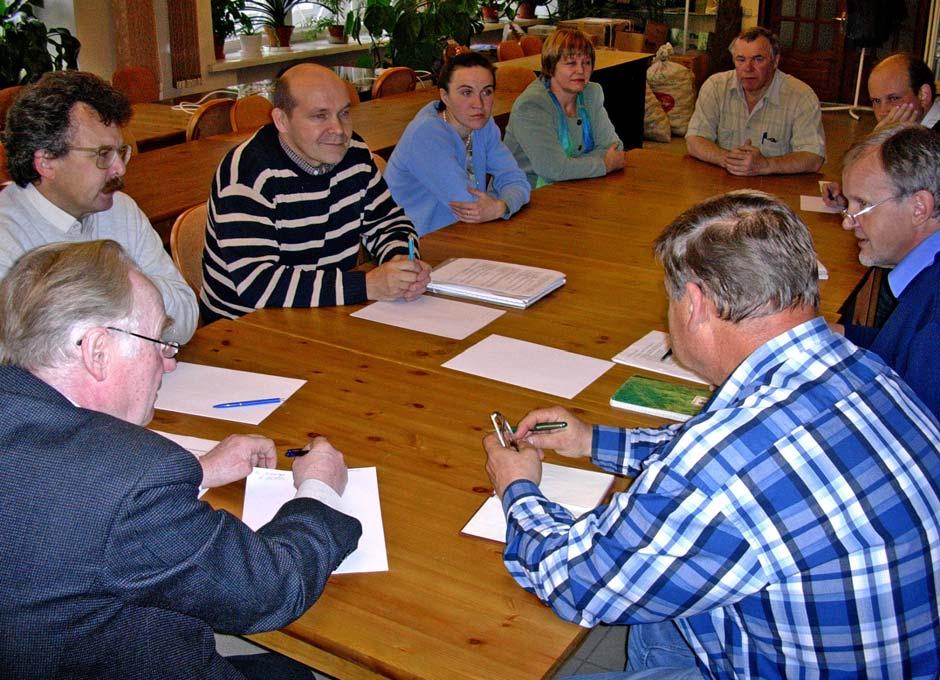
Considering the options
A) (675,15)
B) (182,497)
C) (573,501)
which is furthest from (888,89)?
(675,15)

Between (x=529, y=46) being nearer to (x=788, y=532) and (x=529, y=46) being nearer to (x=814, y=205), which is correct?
(x=814, y=205)

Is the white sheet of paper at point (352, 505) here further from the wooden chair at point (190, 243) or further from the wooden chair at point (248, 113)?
the wooden chair at point (248, 113)

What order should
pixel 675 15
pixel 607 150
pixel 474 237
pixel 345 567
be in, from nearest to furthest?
pixel 345 567
pixel 474 237
pixel 607 150
pixel 675 15

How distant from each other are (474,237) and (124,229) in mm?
1130

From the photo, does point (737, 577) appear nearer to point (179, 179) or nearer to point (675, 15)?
point (179, 179)

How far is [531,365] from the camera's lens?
2201mm

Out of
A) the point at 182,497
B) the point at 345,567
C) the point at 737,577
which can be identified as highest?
the point at 182,497

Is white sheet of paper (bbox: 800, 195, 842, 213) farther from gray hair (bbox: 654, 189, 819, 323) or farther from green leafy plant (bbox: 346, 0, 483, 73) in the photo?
green leafy plant (bbox: 346, 0, 483, 73)

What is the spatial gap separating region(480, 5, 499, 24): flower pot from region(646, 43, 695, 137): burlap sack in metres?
2.16

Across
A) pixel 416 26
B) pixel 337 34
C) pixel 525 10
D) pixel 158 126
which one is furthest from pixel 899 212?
pixel 525 10

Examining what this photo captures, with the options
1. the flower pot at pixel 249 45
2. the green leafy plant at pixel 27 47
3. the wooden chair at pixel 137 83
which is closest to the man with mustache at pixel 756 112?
the wooden chair at pixel 137 83

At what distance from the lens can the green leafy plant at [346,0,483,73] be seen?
7.77m

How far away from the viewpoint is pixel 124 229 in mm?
2480

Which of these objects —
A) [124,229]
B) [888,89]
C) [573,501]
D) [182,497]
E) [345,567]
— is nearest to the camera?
[182,497]
